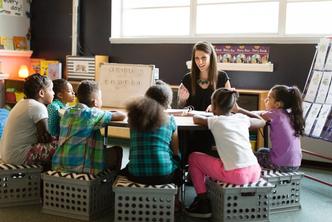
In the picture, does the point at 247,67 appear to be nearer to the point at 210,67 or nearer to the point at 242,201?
the point at 210,67

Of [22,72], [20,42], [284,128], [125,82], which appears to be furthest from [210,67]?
[20,42]

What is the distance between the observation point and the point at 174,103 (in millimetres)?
4988

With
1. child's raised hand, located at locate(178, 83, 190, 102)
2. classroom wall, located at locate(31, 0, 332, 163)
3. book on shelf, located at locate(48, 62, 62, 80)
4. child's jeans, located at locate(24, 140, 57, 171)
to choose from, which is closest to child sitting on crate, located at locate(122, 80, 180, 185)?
child's jeans, located at locate(24, 140, 57, 171)

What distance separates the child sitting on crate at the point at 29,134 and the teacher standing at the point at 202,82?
46.5 inches

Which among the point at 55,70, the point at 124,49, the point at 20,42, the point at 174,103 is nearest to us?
the point at 174,103

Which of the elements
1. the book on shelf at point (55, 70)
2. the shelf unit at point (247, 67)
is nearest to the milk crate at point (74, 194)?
the shelf unit at point (247, 67)

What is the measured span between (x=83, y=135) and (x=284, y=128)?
4.46 feet

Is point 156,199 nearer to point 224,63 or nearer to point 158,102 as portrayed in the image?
point 158,102

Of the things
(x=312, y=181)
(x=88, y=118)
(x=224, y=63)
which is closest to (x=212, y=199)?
(x=88, y=118)

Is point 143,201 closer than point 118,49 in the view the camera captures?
Yes

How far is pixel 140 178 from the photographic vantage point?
251 centimetres

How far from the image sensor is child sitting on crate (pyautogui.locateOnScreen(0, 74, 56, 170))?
9.41ft

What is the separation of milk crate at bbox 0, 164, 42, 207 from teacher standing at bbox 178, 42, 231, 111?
4.37 ft

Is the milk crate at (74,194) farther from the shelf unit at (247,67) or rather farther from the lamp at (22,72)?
the lamp at (22,72)
